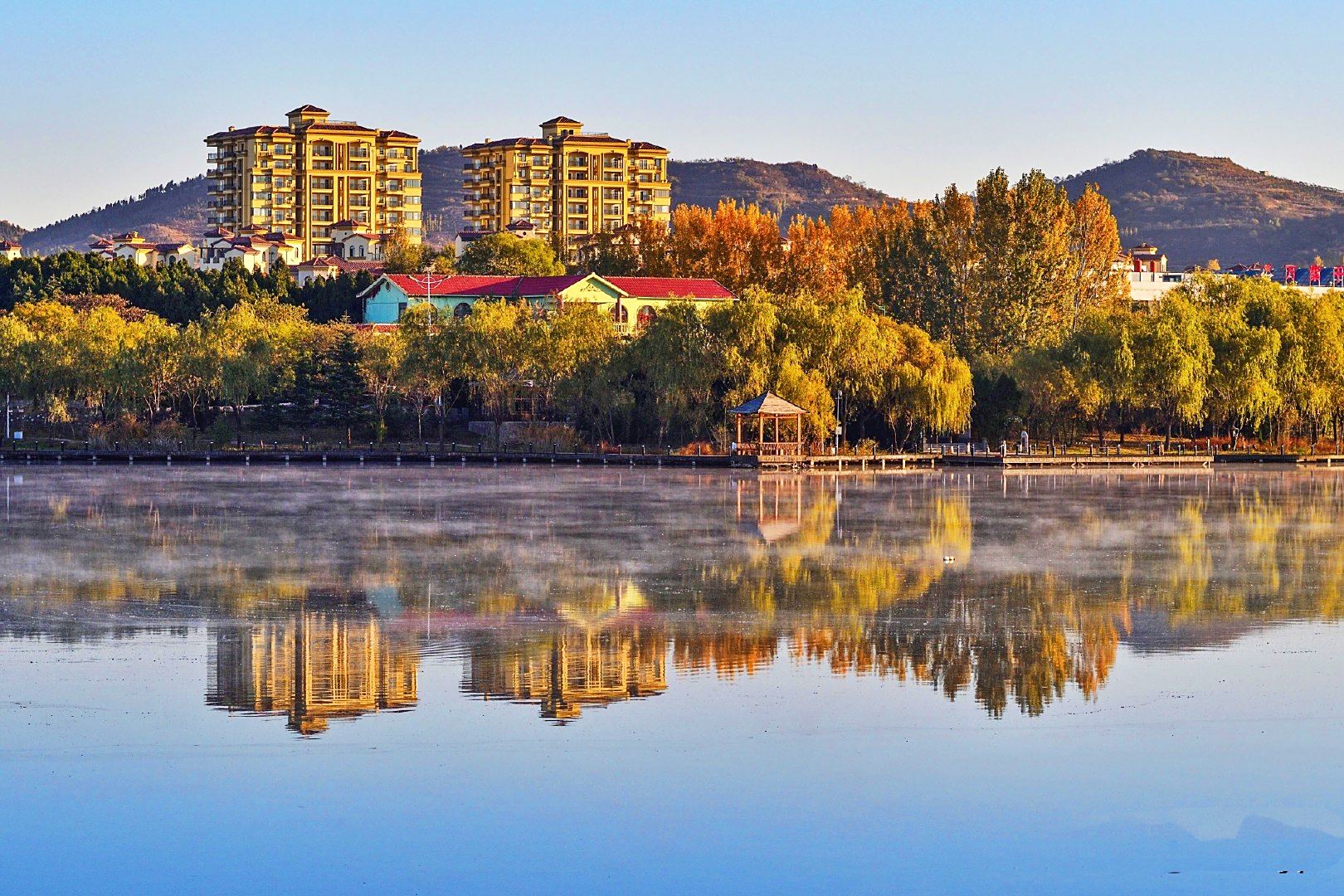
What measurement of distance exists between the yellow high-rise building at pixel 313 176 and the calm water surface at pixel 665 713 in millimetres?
112916

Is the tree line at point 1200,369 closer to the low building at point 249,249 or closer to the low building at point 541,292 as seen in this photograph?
the low building at point 541,292

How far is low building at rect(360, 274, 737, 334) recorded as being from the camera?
80.7 meters

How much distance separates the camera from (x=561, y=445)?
206 ft

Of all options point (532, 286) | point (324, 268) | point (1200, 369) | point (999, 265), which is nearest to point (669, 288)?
point (532, 286)

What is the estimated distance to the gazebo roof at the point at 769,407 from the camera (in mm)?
57787

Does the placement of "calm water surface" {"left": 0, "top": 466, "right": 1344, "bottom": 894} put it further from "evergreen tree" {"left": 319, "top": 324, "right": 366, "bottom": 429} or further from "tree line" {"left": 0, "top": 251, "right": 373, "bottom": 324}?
"tree line" {"left": 0, "top": 251, "right": 373, "bottom": 324}

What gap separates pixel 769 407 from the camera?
57.9 meters

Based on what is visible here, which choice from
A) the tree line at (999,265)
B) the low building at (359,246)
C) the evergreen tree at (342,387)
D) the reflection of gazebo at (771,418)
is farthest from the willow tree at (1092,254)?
the low building at (359,246)

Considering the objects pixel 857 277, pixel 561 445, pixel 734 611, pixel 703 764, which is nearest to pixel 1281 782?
pixel 703 764

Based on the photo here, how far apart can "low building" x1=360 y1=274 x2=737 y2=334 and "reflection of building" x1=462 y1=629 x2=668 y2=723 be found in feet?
188

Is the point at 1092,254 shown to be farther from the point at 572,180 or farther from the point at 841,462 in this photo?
the point at 572,180

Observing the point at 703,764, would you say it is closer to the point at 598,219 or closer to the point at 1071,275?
the point at 1071,275

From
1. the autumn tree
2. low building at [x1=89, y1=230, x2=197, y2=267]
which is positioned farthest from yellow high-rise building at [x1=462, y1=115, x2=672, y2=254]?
the autumn tree

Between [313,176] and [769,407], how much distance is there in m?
93.2
